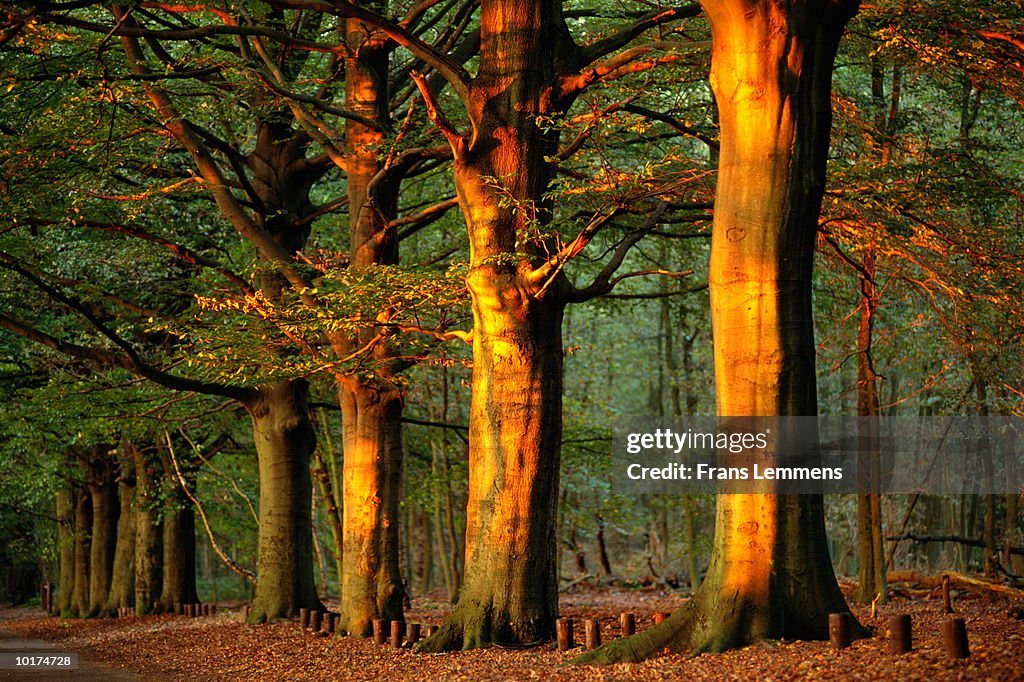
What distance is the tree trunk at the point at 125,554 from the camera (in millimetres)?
26266

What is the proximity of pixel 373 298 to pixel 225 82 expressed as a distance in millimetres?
6461

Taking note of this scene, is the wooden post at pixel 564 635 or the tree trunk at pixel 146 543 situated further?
the tree trunk at pixel 146 543

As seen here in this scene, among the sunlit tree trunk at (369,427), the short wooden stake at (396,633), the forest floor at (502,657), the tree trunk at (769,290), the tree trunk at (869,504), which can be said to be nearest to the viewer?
the forest floor at (502,657)

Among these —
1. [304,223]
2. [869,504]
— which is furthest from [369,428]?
[869,504]

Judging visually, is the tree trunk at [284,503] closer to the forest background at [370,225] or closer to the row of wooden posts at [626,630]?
the forest background at [370,225]

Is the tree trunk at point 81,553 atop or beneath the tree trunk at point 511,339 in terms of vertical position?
beneath

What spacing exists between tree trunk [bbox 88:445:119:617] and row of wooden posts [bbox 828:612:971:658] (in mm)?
23681

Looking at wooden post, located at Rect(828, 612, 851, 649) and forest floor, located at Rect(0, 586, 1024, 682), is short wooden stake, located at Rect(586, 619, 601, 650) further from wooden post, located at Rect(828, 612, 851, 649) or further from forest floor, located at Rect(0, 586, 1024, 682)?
wooden post, located at Rect(828, 612, 851, 649)

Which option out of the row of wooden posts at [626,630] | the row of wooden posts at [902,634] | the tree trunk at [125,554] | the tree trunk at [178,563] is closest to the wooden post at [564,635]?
the row of wooden posts at [626,630]

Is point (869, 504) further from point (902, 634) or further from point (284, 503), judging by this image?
point (284, 503)

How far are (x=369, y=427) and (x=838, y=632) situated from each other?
8.11 meters

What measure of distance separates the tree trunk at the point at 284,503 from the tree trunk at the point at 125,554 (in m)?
10.2

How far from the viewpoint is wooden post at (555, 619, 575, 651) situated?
10.1 m

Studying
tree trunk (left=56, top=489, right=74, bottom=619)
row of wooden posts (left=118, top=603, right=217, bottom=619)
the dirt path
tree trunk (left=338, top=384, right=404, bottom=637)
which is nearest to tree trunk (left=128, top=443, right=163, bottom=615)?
row of wooden posts (left=118, top=603, right=217, bottom=619)
